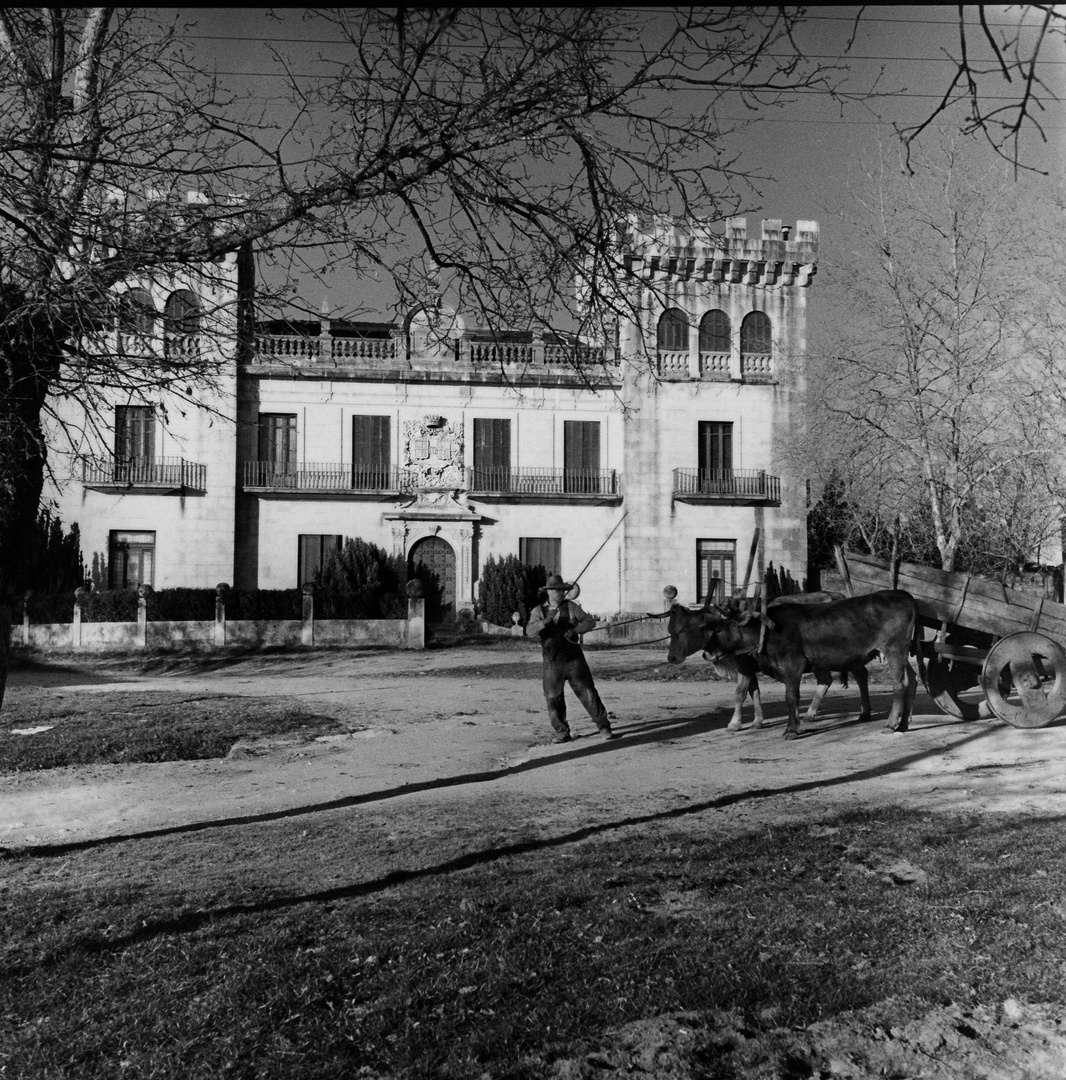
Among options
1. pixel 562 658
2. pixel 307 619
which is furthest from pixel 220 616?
pixel 562 658

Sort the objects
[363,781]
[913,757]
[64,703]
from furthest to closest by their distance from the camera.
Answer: [64,703]
[913,757]
[363,781]

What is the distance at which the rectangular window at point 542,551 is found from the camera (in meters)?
34.4

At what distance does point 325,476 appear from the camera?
112 feet

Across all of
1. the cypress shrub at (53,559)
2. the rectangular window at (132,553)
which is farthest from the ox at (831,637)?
the rectangular window at (132,553)

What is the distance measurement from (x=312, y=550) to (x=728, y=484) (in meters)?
13.5

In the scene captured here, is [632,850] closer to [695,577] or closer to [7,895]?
[7,895]

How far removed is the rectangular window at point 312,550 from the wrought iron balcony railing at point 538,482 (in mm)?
4705

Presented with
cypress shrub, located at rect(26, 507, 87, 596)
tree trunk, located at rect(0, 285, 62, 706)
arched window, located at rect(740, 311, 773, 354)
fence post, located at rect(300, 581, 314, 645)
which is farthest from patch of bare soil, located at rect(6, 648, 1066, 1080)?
arched window, located at rect(740, 311, 773, 354)

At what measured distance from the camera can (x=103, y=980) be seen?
14.8ft

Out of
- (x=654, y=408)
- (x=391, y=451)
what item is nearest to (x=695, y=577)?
(x=654, y=408)

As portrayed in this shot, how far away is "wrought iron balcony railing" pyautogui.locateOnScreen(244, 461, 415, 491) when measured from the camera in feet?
110

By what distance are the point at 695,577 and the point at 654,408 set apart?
221 inches

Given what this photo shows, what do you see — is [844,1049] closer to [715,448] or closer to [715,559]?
[715,559]

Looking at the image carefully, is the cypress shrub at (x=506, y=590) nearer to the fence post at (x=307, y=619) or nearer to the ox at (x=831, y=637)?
the fence post at (x=307, y=619)
